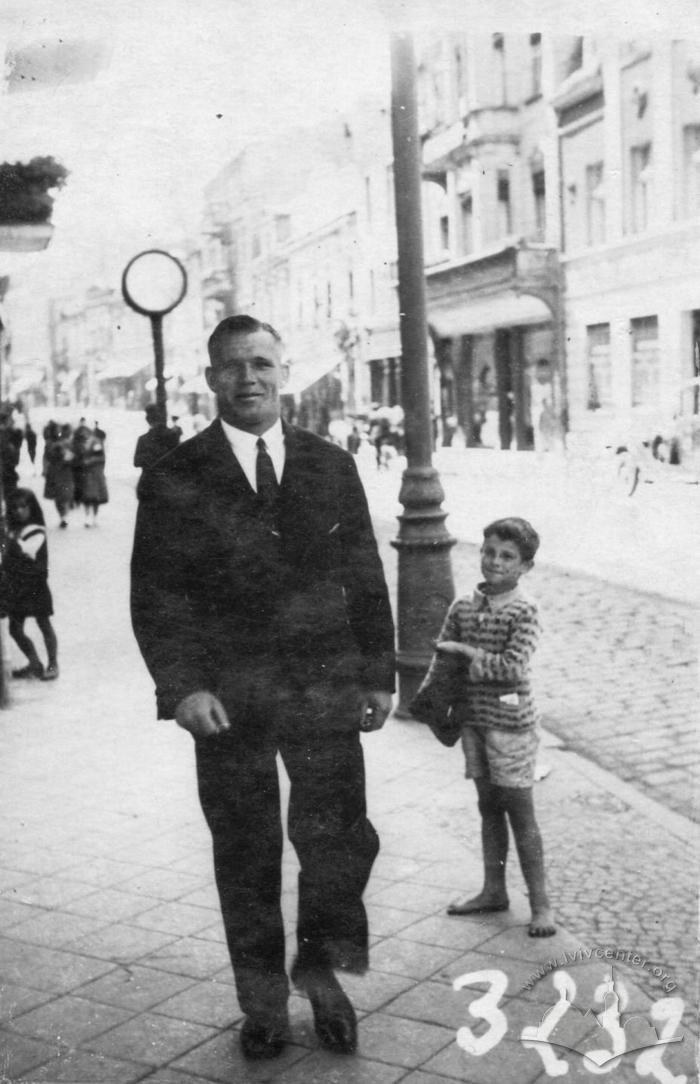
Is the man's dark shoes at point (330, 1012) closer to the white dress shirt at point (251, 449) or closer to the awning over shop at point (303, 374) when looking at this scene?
the white dress shirt at point (251, 449)

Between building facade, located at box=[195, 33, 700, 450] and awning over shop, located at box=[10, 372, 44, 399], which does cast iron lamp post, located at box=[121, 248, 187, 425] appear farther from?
awning over shop, located at box=[10, 372, 44, 399]

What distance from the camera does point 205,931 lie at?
3.72 meters

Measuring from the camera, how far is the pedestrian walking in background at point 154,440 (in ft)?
11.5

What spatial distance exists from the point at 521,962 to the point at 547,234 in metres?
3.50

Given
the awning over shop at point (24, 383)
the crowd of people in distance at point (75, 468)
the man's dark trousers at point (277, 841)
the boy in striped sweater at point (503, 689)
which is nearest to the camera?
the man's dark trousers at point (277, 841)

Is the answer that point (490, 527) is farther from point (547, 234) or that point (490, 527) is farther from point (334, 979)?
point (547, 234)

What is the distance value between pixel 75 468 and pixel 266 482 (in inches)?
40.9

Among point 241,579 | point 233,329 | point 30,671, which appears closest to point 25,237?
point 233,329

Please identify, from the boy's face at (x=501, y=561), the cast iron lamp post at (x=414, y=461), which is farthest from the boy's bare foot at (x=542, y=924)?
the cast iron lamp post at (x=414, y=461)

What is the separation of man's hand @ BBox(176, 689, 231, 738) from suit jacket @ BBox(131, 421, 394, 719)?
3 cm

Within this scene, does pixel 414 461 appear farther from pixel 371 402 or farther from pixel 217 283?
pixel 217 283

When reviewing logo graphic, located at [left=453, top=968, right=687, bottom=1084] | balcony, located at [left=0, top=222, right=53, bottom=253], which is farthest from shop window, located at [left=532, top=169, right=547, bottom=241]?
logo graphic, located at [left=453, top=968, right=687, bottom=1084]

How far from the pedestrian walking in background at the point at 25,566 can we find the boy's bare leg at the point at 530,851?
1609 millimetres

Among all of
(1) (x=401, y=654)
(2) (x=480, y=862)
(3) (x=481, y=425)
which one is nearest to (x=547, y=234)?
(3) (x=481, y=425)
